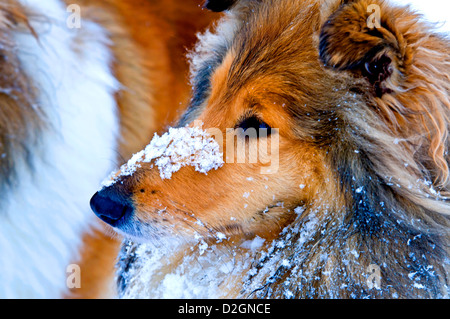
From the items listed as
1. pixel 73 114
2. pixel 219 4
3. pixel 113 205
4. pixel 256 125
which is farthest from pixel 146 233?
pixel 219 4

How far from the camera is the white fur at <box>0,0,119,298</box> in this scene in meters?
2.55

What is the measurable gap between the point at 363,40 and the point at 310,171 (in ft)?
1.98

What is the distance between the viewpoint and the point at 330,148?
1.74 metres

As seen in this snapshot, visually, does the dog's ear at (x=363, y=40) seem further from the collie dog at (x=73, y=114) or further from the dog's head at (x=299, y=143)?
the collie dog at (x=73, y=114)

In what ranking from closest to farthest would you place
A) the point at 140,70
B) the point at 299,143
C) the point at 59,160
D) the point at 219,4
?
1. the point at 299,143
2. the point at 219,4
3. the point at 59,160
4. the point at 140,70

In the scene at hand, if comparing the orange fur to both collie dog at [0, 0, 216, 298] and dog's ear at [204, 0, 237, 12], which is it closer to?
collie dog at [0, 0, 216, 298]

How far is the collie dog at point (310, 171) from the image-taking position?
1.66 metres

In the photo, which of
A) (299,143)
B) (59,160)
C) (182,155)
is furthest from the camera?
(59,160)

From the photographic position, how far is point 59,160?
8.73ft

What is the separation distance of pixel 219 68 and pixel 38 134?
1.26 metres

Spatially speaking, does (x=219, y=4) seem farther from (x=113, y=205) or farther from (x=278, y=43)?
(x=113, y=205)
